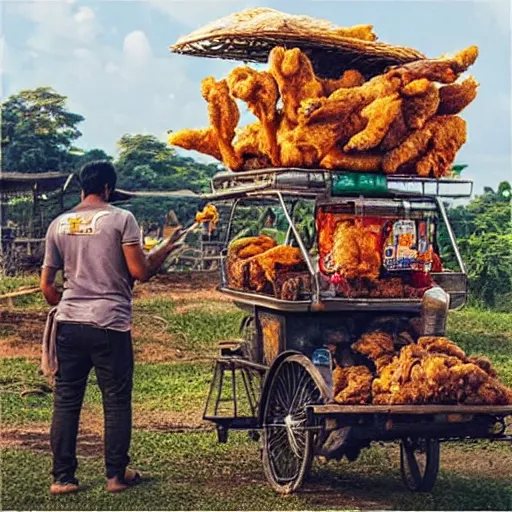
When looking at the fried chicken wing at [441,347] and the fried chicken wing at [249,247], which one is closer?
the fried chicken wing at [441,347]

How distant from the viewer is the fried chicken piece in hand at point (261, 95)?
24.0 feet

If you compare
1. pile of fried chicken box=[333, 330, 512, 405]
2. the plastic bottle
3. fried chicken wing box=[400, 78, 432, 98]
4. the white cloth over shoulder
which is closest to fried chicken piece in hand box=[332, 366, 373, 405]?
pile of fried chicken box=[333, 330, 512, 405]

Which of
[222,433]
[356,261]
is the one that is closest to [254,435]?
[222,433]

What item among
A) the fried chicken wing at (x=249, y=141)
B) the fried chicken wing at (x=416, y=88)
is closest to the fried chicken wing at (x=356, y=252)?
the fried chicken wing at (x=416, y=88)

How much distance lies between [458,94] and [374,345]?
1.66m

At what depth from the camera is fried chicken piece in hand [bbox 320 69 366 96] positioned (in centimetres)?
748

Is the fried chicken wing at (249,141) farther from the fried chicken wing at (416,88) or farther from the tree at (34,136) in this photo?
the tree at (34,136)

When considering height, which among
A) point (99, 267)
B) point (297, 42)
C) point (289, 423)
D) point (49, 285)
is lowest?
point (289, 423)

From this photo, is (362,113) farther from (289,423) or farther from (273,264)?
(289,423)

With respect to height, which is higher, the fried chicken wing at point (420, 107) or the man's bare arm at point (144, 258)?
the fried chicken wing at point (420, 107)

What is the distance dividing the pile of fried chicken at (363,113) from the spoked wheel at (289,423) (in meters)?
1.26

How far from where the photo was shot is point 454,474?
762 centimetres

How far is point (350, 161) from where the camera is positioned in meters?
7.14

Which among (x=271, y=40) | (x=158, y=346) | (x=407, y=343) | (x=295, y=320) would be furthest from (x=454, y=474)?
(x=158, y=346)
